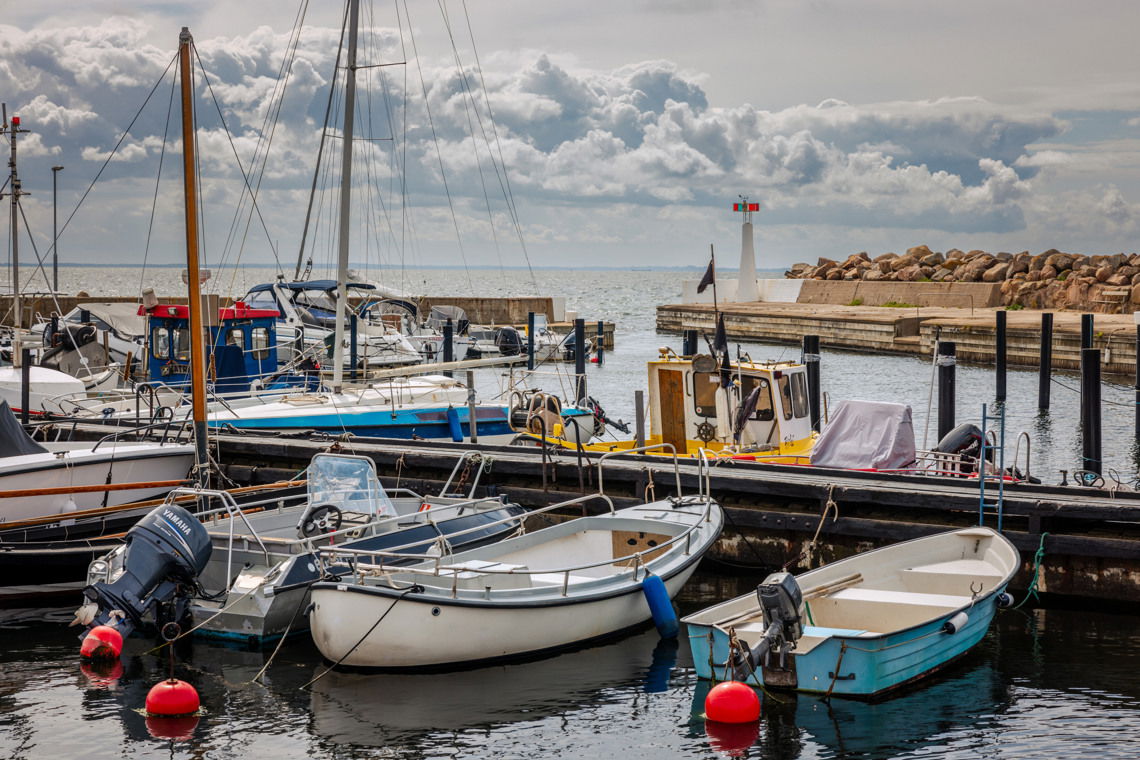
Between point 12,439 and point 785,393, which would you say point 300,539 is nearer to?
point 12,439

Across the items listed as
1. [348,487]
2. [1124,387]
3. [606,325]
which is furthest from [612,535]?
[606,325]

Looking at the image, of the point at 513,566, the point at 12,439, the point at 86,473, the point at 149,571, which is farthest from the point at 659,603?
the point at 12,439

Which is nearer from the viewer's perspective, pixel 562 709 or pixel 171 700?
pixel 171 700

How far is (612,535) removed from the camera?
13.3 metres

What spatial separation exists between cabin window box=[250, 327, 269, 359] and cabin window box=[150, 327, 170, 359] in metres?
1.71

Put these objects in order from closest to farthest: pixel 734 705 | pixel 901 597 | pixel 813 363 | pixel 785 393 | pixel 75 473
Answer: pixel 734 705 → pixel 901 597 → pixel 75 473 → pixel 785 393 → pixel 813 363

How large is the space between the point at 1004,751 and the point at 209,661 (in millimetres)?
Result: 7451

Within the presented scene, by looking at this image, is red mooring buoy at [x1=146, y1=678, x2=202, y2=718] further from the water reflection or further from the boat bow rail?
the boat bow rail

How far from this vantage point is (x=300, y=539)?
37.8 feet

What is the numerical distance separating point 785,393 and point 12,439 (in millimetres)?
10765

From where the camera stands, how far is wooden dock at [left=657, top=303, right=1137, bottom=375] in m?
42.2

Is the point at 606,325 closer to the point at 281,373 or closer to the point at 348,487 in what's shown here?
the point at 281,373

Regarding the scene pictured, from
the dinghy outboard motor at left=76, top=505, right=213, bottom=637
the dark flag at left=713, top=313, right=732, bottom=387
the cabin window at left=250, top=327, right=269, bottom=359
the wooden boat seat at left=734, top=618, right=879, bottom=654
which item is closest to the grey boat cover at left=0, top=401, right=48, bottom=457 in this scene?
the dinghy outboard motor at left=76, top=505, right=213, bottom=637

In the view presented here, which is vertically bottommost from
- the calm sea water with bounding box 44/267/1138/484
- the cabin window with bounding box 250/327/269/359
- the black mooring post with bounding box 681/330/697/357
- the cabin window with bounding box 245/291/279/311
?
the calm sea water with bounding box 44/267/1138/484
